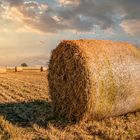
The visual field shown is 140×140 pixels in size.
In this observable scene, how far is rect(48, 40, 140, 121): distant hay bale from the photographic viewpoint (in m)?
9.52

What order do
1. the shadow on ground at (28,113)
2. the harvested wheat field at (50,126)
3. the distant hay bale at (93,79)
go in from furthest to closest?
the shadow on ground at (28,113)
the distant hay bale at (93,79)
the harvested wheat field at (50,126)

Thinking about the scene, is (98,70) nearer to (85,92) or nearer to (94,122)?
(85,92)

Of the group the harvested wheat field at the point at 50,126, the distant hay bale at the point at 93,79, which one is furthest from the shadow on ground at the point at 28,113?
the distant hay bale at the point at 93,79

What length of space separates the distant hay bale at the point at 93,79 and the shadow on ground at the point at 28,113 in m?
0.57

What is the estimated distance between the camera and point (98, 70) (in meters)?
9.59

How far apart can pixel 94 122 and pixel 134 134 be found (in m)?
1.40

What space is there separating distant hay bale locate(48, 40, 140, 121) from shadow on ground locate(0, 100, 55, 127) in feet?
1.89

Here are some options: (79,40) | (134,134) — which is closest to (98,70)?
(79,40)

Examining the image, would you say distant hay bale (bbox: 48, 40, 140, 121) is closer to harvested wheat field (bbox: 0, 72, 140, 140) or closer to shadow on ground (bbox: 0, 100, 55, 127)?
harvested wheat field (bbox: 0, 72, 140, 140)

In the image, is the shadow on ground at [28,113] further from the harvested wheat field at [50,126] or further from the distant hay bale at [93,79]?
the distant hay bale at [93,79]

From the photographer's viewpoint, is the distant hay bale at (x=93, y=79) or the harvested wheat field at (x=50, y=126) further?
the distant hay bale at (x=93, y=79)

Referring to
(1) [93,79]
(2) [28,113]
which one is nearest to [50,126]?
(1) [93,79]

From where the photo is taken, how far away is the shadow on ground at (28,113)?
10.0 m

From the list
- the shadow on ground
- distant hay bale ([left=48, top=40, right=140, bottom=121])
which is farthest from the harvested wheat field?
distant hay bale ([left=48, top=40, right=140, bottom=121])
